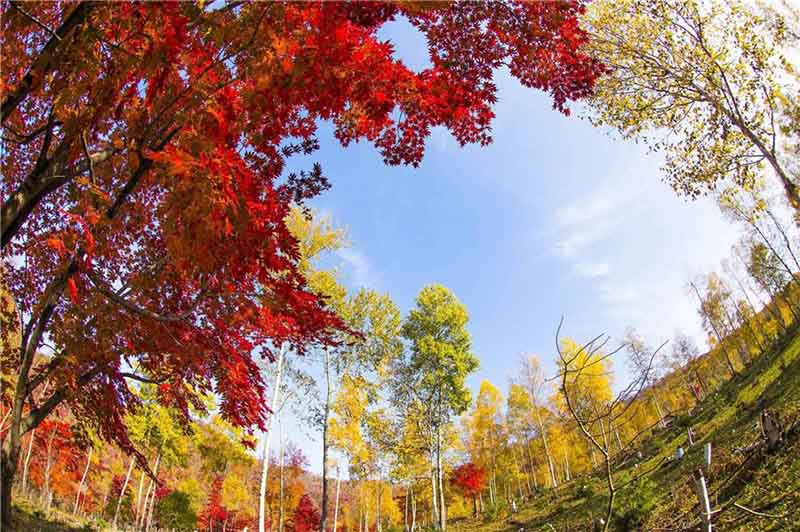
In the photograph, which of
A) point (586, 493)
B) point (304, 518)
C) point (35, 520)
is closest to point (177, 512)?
point (304, 518)

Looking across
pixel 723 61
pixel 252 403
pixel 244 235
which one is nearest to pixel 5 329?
pixel 252 403

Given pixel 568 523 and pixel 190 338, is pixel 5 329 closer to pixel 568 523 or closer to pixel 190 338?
pixel 190 338

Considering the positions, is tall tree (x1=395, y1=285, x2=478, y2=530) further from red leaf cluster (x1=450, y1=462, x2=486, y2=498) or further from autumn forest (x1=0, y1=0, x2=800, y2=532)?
red leaf cluster (x1=450, y1=462, x2=486, y2=498)

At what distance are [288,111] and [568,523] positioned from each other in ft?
42.7

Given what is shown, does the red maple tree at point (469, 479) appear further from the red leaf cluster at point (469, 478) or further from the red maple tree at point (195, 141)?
the red maple tree at point (195, 141)

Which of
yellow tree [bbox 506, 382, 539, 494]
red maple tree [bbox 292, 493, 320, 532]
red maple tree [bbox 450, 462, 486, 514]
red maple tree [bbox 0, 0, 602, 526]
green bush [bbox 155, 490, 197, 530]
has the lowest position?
red maple tree [bbox 292, 493, 320, 532]

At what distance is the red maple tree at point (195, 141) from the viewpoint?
8.31 ft

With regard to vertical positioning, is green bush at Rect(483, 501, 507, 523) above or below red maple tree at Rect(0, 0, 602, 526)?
below

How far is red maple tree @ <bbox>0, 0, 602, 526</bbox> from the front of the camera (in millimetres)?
2533

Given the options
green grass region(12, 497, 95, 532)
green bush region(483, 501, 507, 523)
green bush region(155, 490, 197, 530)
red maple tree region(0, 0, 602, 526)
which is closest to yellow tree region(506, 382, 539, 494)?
green bush region(483, 501, 507, 523)

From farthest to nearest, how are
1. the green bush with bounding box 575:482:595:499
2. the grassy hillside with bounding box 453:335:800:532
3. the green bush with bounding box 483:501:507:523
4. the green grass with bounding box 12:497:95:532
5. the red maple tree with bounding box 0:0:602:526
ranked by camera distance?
the green bush with bounding box 483:501:507:523, the green bush with bounding box 575:482:595:499, the green grass with bounding box 12:497:95:532, the grassy hillside with bounding box 453:335:800:532, the red maple tree with bounding box 0:0:602:526

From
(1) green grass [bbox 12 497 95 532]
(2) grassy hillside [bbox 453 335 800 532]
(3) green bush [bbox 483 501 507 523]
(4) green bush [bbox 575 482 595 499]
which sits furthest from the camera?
(3) green bush [bbox 483 501 507 523]

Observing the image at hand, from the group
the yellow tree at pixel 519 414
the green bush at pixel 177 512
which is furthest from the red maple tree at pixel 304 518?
the yellow tree at pixel 519 414

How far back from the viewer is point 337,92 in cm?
261
